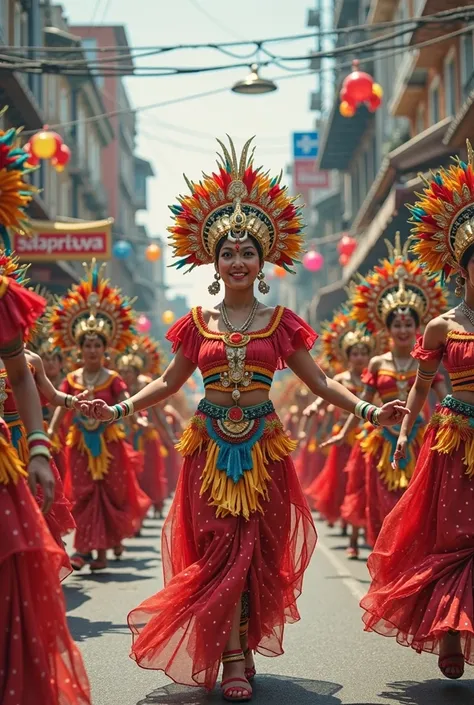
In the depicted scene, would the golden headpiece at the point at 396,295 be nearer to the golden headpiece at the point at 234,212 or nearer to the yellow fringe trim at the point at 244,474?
the golden headpiece at the point at 234,212

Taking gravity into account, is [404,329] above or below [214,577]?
above

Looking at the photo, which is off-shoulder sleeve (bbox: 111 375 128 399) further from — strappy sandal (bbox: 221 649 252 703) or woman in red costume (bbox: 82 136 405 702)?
strappy sandal (bbox: 221 649 252 703)

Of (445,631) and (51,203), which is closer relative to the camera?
(445,631)

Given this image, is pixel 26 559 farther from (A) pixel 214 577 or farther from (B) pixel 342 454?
(B) pixel 342 454

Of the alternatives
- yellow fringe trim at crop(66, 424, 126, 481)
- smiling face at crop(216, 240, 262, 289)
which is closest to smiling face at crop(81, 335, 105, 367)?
yellow fringe trim at crop(66, 424, 126, 481)

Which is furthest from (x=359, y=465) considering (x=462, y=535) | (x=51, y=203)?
(x=51, y=203)

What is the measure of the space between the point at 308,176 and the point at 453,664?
59.2 meters

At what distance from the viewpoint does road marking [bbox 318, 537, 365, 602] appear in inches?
458

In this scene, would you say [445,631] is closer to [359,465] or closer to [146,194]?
[359,465]

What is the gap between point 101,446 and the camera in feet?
43.7

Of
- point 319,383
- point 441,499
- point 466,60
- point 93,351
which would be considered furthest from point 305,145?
point 441,499

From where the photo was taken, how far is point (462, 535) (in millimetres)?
7465

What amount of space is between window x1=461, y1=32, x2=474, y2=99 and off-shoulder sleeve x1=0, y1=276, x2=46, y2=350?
21.8 meters

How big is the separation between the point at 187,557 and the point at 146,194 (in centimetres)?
10573
